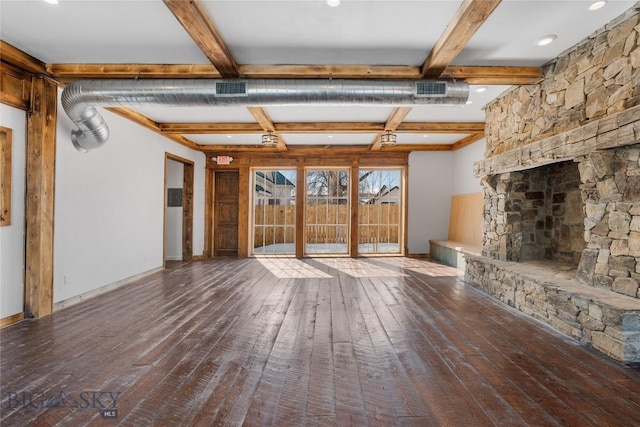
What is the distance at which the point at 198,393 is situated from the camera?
190 centimetres

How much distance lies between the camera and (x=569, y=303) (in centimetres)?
277

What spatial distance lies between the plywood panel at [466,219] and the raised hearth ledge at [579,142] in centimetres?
212

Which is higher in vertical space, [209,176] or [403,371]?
[209,176]

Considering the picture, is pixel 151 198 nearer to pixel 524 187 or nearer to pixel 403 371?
pixel 403 371

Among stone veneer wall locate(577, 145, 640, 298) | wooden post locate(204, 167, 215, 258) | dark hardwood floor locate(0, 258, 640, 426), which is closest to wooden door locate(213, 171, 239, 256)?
wooden post locate(204, 167, 215, 258)

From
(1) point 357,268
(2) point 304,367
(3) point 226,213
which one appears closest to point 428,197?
(1) point 357,268

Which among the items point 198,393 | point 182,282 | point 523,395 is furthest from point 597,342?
point 182,282

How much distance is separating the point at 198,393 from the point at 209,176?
6.37m

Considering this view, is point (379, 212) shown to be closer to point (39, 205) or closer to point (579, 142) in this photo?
point (579, 142)

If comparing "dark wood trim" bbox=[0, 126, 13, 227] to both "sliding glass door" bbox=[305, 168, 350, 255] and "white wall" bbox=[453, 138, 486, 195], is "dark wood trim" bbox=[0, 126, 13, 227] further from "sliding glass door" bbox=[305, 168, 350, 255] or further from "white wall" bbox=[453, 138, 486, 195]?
"white wall" bbox=[453, 138, 486, 195]

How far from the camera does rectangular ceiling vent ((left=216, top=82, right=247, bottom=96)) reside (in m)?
3.35

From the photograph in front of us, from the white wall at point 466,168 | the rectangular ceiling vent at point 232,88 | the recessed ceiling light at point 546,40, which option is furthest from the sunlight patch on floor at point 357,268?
the recessed ceiling light at point 546,40

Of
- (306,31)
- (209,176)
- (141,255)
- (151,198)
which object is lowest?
(141,255)

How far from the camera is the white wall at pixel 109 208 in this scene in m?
3.64
